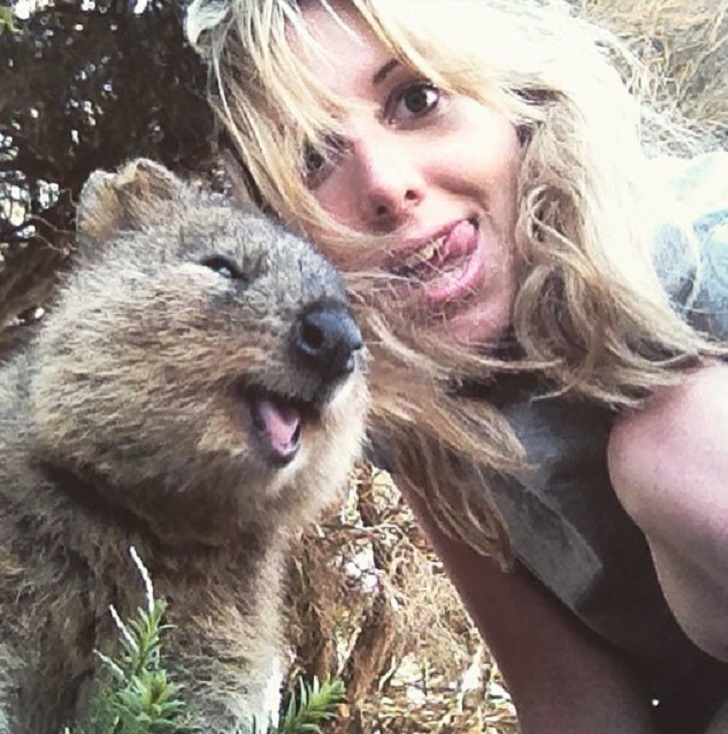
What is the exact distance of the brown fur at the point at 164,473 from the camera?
47.7 inches

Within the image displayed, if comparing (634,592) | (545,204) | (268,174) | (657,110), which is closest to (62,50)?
(268,174)

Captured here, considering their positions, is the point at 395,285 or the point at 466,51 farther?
the point at 466,51

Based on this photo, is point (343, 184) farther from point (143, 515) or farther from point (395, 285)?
point (143, 515)

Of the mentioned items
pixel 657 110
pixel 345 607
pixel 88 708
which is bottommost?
pixel 345 607

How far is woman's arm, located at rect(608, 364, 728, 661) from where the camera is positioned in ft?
4.75

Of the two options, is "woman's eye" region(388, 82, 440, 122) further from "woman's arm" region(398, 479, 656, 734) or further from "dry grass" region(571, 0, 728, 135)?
"dry grass" region(571, 0, 728, 135)

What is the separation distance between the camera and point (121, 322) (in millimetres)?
1308

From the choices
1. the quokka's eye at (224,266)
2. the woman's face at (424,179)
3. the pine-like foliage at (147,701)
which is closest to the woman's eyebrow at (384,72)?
the woman's face at (424,179)

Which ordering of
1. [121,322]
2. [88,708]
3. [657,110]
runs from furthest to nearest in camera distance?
1. [657,110]
2. [121,322]
3. [88,708]

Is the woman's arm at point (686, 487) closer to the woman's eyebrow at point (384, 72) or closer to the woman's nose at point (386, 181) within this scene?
the woman's nose at point (386, 181)

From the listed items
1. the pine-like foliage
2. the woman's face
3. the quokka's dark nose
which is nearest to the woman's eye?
the woman's face

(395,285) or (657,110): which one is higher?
(395,285)

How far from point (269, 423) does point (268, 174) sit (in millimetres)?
606

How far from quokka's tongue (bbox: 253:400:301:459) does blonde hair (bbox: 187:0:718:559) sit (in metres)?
0.37
